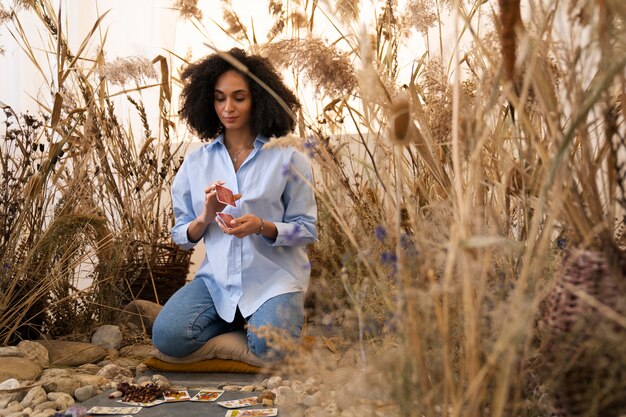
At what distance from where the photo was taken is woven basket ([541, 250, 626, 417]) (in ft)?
3.13

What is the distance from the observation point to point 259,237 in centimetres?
259

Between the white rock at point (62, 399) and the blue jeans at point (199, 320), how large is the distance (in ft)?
1.48

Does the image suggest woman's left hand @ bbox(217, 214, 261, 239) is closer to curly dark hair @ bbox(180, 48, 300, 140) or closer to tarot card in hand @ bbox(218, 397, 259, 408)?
Result: curly dark hair @ bbox(180, 48, 300, 140)

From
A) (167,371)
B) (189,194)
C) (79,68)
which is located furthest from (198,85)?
(167,371)

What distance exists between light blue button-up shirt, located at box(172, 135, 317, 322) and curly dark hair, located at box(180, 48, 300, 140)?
87 millimetres

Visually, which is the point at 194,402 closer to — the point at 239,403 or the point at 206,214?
the point at 239,403

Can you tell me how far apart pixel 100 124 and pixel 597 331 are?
2.75 meters

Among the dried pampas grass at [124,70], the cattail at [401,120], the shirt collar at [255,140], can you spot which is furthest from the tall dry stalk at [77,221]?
the cattail at [401,120]

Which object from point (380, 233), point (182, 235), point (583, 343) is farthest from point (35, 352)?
point (583, 343)

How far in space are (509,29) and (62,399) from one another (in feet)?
5.50

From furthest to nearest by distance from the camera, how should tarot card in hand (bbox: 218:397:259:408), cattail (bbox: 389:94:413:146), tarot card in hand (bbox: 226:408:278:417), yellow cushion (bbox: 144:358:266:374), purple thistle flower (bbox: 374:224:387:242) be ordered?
yellow cushion (bbox: 144:358:266:374) < tarot card in hand (bbox: 218:397:259:408) < tarot card in hand (bbox: 226:408:278:417) < purple thistle flower (bbox: 374:224:387:242) < cattail (bbox: 389:94:413:146)

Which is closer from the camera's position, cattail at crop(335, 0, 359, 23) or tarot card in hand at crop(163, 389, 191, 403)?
cattail at crop(335, 0, 359, 23)

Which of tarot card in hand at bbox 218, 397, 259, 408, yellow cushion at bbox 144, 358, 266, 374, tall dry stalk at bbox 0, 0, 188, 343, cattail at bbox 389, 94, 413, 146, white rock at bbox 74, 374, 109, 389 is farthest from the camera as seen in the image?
tall dry stalk at bbox 0, 0, 188, 343

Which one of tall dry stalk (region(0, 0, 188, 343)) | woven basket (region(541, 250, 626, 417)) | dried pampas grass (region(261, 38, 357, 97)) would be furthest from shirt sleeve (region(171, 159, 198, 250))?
woven basket (region(541, 250, 626, 417))
